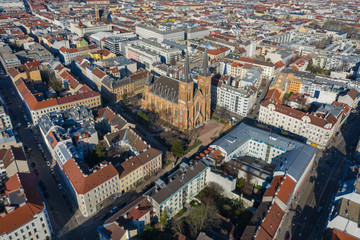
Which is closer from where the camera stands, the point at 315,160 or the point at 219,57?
the point at 315,160

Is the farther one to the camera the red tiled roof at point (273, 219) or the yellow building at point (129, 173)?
the yellow building at point (129, 173)

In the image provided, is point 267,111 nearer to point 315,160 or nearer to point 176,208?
point 315,160

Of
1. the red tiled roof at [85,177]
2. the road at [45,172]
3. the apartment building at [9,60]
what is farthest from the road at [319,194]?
the apartment building at [9,60]

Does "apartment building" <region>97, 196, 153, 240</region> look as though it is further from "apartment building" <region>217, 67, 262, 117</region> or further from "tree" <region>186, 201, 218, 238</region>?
"apartment building" <region>217, 67, 262, 117</region>

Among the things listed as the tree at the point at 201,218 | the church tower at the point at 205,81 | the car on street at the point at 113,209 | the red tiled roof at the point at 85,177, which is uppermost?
the church tower at the point at 205,81

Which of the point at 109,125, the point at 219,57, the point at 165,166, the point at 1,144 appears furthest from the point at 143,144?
the point at 219,57

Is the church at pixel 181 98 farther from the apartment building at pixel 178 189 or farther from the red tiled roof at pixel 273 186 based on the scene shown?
the red tiled roof at pixel 273 186

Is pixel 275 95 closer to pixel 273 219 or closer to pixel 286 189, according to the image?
pixel 286 189
